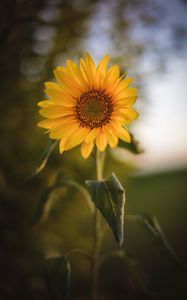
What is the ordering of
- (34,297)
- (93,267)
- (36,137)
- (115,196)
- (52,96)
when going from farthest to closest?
(36,137) → (34,297) → (93,267) → (52,96) → (115,196)

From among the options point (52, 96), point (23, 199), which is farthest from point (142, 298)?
point (52, 96)

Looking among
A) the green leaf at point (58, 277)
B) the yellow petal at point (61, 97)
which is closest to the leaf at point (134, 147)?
the yellow petal at point (61, 97)

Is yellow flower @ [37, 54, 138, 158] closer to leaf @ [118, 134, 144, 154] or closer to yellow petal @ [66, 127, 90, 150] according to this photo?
yellow petal @ [66, 127, 90, 150]

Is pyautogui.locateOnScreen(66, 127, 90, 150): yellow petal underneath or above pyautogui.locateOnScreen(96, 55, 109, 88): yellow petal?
underneath

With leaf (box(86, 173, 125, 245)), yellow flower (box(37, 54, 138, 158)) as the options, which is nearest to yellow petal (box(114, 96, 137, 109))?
yellow flower (box(37, 54, 138, 158))

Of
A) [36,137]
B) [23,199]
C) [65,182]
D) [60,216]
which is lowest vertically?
[60,216]

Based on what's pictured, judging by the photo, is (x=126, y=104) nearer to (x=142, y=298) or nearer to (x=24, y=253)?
(x=24, y=253)

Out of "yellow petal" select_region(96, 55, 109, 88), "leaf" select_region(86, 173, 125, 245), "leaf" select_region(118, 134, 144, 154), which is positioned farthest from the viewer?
"leaf" select_region(118, 134, 144, 154)

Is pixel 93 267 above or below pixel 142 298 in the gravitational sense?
above
